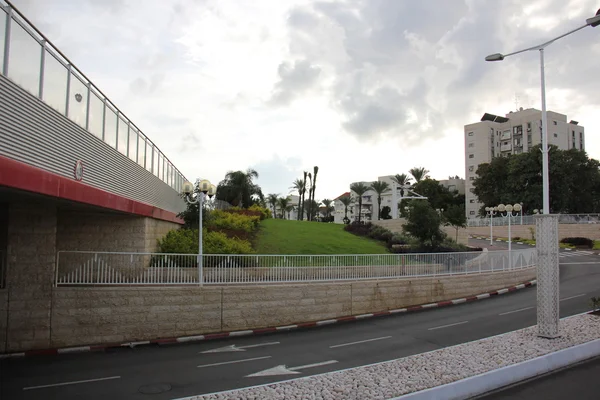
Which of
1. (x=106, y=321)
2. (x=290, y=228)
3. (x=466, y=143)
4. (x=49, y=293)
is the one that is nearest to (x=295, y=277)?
(x=106, y=321)

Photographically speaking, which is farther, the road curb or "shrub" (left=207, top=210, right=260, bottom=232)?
"shrub" (left=207, top=210, right=260, bottom=232)

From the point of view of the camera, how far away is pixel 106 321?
1291 centimetres

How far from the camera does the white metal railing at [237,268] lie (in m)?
13.6

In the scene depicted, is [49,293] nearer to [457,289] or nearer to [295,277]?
[295,277]

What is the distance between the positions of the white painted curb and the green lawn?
17.2 metres

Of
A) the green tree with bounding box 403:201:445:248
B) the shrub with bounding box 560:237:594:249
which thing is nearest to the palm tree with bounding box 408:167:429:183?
the shrub with bounding box 560:237:594:249

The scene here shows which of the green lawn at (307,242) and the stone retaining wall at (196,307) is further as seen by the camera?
the green lawn at (307,242)

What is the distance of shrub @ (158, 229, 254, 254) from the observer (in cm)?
1967

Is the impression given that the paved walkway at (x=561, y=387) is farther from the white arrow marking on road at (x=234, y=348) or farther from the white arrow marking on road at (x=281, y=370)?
the white arrow marking on road at (x=234, y=348)

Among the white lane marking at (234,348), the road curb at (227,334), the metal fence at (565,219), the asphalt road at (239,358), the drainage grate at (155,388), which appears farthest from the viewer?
the metal fence at (565,219)

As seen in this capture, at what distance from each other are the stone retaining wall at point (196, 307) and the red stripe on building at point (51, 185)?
2730 mm

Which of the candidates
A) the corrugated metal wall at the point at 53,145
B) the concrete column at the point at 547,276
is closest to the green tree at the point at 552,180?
the concrete column at the point at 547,276

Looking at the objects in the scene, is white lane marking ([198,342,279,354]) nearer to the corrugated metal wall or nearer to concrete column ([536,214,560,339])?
the corrugated metal wall

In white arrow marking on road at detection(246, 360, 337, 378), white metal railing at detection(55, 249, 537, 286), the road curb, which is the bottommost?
the road curb
